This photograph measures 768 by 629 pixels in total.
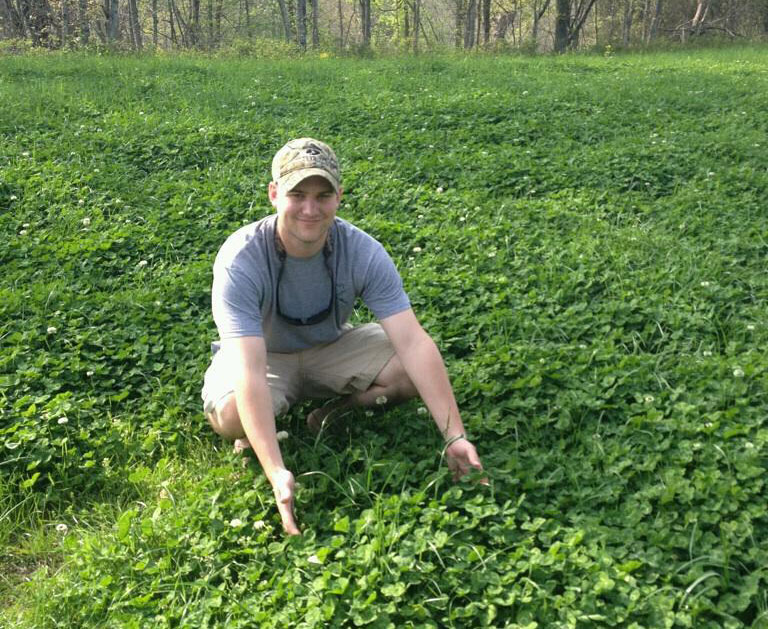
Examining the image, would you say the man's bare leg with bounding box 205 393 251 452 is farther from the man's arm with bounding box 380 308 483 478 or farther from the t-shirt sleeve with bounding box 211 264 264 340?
the man's arm with bounding box 380 308 483 478

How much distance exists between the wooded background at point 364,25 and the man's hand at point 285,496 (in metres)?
15.8

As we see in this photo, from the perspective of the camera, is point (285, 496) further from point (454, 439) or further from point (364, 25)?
point (364, 25)

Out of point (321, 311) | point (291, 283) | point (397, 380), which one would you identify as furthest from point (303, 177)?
point (397, 380)

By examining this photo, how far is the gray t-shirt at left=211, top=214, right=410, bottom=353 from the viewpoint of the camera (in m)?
3.34

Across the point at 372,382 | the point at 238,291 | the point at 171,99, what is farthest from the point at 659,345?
the point at 171,99

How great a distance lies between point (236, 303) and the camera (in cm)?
332

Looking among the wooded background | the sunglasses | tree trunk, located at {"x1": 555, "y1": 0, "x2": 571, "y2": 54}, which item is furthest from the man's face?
tree trunk, located at {"x1": 555, "y1": 0, "x2": 571, "y2": 54}

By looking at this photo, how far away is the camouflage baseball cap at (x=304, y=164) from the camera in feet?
10.5

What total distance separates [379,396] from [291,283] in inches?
28.3

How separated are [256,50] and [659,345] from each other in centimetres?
1665

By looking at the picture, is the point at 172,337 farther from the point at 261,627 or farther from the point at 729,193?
the point at 729,193

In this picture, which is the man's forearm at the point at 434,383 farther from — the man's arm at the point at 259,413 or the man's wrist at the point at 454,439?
the man's arm at the point at 259,413

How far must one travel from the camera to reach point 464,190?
6910mm

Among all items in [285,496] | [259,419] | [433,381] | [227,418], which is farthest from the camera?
[227,418]
